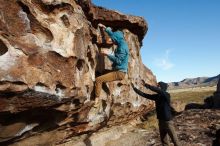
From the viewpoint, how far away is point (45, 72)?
810 centimetres

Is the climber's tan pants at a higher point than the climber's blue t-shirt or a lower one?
lower

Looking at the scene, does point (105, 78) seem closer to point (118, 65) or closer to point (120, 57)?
point (118, 65)

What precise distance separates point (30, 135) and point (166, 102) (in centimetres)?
491

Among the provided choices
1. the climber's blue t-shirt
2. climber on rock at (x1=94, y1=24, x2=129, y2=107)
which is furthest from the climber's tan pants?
the climber's blue t-shirt

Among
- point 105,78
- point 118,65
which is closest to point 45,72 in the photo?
point 105,78

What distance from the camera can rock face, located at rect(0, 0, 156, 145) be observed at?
A: 24.2 feet

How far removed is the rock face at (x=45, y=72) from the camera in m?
7.37

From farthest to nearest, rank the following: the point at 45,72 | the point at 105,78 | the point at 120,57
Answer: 1. the point at 120,57
2. the point at 105,78
3. the point at 45,72

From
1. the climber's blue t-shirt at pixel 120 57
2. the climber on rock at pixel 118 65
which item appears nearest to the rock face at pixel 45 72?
the climber on rock at pixel 118 65

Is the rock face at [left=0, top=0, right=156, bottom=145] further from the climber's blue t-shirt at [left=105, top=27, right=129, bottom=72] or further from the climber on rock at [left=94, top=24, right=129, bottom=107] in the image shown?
the climber's blue t-shirt at [left=105, top=27, right=129, bottom=72]

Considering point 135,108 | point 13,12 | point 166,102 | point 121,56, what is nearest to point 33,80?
point 13,12

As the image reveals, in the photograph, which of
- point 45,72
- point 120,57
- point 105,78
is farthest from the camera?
point 120,57

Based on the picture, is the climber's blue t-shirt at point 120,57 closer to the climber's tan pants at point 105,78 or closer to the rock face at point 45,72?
the climber's tan pants at point 105,78

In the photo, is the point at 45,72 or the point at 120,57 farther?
the point at 120,57
